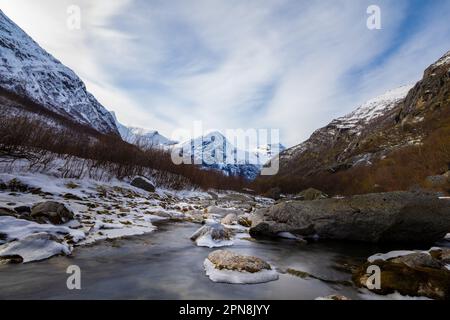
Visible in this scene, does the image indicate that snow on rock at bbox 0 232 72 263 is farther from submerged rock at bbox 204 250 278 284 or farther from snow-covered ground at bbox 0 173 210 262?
submerged rock at bbox 204 250 278 284

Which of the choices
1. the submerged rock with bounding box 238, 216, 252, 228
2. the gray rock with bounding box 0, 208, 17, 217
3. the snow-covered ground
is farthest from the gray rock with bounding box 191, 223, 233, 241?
the gray rock with bounding box 0, 208, 17, 217

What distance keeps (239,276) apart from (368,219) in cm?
756

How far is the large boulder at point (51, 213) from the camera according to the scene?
8.94 m

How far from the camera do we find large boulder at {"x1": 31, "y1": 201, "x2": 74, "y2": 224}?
8.94 metres

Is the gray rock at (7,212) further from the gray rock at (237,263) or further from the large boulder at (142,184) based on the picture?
the large boulder at (142,184)

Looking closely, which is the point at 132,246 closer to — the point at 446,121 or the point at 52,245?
the point at 52,245

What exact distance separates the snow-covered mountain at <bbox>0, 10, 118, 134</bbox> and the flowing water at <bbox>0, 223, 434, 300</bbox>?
446 ft

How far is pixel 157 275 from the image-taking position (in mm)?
6410

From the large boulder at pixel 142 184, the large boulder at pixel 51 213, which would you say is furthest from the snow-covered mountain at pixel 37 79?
the large boulder at pixel 51 213

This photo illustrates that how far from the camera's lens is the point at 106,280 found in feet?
19.1

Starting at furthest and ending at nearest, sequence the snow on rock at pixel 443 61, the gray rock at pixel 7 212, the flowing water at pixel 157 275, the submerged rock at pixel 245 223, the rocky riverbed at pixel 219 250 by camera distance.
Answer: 1. the snow on rock at pixel 443 61
2. the submerged rock at pixel 245 223
3. the gray rock at pixel 7 212
4. the rocky riverbed at pixel 219 250
5. the flowing water at pixel 157 275

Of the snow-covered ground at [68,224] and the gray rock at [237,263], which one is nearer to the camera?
the gray rock at [237,263]

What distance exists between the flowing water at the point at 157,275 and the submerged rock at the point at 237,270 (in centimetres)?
18
